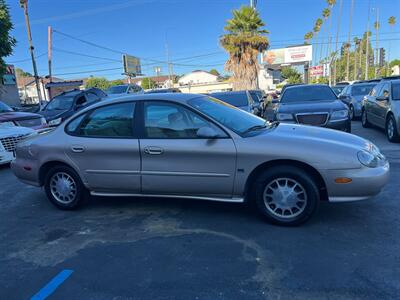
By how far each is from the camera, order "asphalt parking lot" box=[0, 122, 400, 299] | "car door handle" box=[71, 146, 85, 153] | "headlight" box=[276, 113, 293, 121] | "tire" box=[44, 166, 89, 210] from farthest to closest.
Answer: "headlight" box=[276, 113, 293, 121], "tire" box=[44, 166, 89, 210], "car door handle" box=[71, 146, 85, 153], "asphalt parking lot" box=[0, 122, 400, 299]

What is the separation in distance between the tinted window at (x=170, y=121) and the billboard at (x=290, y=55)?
183ft

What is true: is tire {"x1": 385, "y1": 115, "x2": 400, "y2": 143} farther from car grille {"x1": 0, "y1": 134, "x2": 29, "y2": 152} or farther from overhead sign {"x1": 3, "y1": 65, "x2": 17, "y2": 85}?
overhead sign {"x1": 3, "y1": 65, "x2": 17, "y2": 85}

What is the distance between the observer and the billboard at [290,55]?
58.1 m

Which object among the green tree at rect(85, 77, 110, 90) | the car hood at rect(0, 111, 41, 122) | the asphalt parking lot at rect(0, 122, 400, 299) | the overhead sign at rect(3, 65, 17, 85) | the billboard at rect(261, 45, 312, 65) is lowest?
the asphalt parking lot at rect(0, 122, 400, 299)

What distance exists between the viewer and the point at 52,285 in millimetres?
3064

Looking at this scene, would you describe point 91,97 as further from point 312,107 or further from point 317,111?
point 317,111

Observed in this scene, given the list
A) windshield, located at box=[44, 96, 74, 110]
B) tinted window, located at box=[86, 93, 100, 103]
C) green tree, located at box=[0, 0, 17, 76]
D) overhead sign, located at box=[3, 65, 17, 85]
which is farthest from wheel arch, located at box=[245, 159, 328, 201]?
overhead sign, located at box=[3, 65, 17, 85]

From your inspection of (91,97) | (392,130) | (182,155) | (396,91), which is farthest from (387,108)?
(91,97)

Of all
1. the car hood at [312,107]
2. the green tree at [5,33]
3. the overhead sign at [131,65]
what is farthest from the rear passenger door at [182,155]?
the overhead sign at [131,65]

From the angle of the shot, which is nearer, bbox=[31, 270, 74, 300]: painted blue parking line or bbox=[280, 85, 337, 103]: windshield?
bbox=[31, 270, 74, 300]: painted blue parking line

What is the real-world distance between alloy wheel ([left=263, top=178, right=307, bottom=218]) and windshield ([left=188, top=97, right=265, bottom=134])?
0.75 m

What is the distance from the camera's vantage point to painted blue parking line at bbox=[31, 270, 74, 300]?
2.92 m

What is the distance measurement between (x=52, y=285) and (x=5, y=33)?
1560cm

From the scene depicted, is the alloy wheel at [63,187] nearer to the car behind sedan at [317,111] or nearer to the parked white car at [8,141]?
the parked white car at [8,141]
